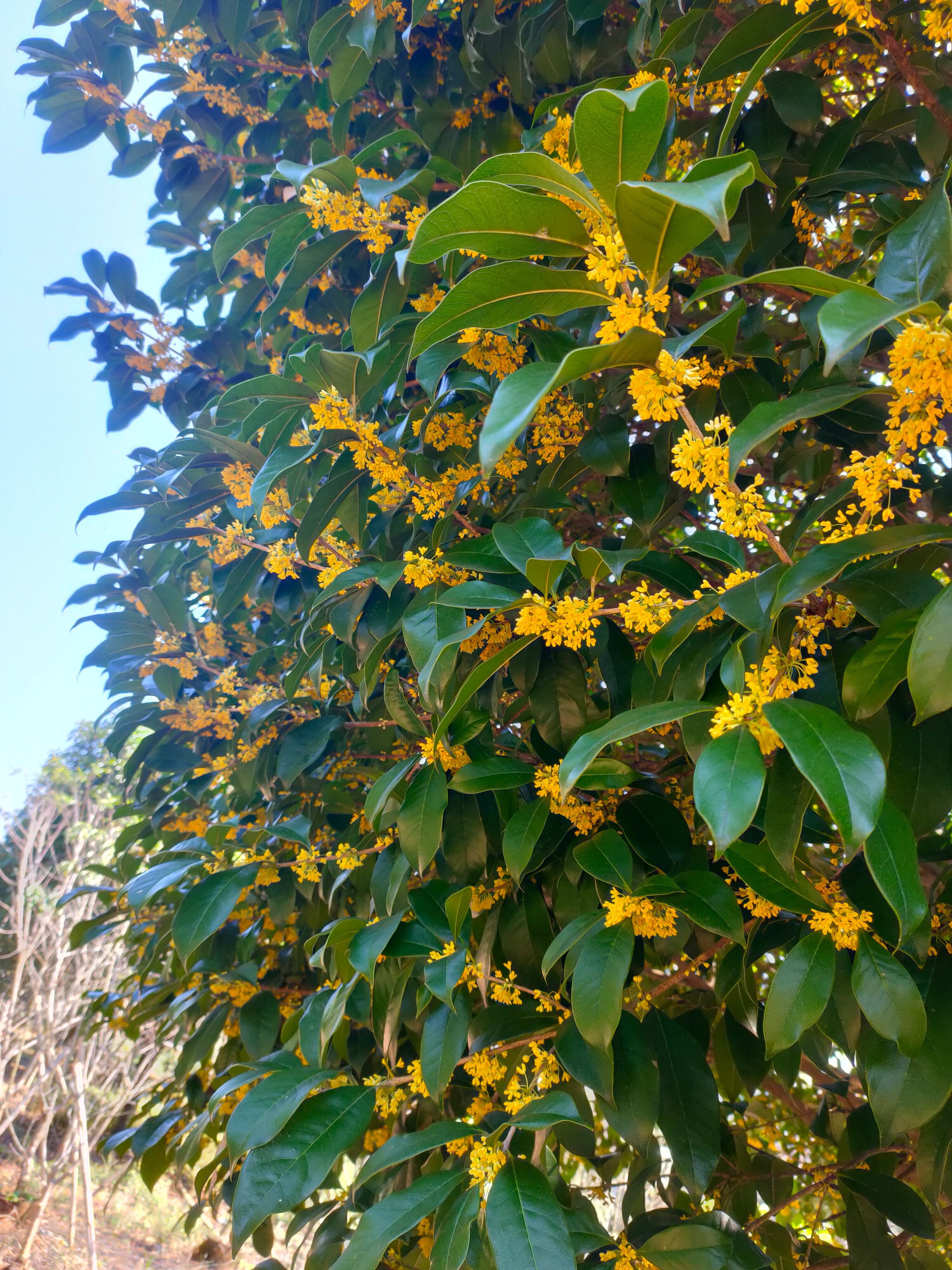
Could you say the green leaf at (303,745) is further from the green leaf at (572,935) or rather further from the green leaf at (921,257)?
the green leaf at (921,257)

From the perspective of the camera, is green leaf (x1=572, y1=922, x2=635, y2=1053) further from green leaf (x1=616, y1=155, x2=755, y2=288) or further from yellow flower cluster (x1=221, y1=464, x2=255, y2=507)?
yellow flower cluster (x1=221, y1=464, x2=255, y2=507)

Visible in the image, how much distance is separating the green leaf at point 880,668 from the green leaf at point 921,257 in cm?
28

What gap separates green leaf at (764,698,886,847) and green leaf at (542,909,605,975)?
43 centimetres

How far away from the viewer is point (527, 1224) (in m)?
0.81

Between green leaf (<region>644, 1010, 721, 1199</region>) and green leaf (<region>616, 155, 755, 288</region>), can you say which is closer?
green leaf (<region>616, 155, 755, 288</region>)

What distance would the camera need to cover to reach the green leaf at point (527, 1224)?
2.53ft

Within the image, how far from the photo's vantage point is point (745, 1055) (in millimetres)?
1283

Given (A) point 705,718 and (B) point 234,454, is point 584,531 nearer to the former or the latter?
(B) point 234,454

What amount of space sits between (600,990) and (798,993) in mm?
203

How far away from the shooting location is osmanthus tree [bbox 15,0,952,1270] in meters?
0.71

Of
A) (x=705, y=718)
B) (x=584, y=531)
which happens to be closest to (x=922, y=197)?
(x=705, y=718)

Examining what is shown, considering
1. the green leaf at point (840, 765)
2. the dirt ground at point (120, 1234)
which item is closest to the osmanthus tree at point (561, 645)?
the green leaf at point (840, 765)

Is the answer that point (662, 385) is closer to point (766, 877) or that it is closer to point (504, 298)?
point (504, 298)

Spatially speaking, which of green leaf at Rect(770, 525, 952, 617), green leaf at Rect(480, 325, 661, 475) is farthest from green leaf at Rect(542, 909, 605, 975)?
green leaf at Rect(480, 325, 661, 475)
